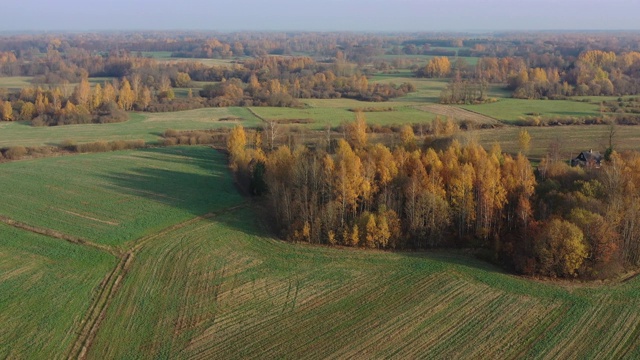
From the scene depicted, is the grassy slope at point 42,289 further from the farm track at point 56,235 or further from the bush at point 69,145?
the bush at point 69,145

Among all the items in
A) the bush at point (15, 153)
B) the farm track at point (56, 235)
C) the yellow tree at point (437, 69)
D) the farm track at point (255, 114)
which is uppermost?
the yellow tree at point (437, 69)

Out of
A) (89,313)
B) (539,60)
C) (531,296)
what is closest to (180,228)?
(89,313)

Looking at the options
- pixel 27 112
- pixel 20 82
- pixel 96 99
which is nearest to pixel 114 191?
pixel 27 112

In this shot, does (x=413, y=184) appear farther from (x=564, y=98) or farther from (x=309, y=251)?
(x=564, y=98)

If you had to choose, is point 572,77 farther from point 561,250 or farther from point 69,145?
point 69,145

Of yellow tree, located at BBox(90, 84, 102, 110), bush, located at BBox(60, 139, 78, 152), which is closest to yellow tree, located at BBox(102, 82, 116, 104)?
yellow tree, located at BBox(90, 84, 102, 110)

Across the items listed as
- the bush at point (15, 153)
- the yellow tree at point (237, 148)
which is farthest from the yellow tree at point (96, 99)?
the yellow tree at point (237, 148)

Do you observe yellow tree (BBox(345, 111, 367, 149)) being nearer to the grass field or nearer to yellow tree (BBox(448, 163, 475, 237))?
the grass field

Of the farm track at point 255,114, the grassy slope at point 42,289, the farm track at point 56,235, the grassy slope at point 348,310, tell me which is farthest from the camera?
the farm track at point 255,114
